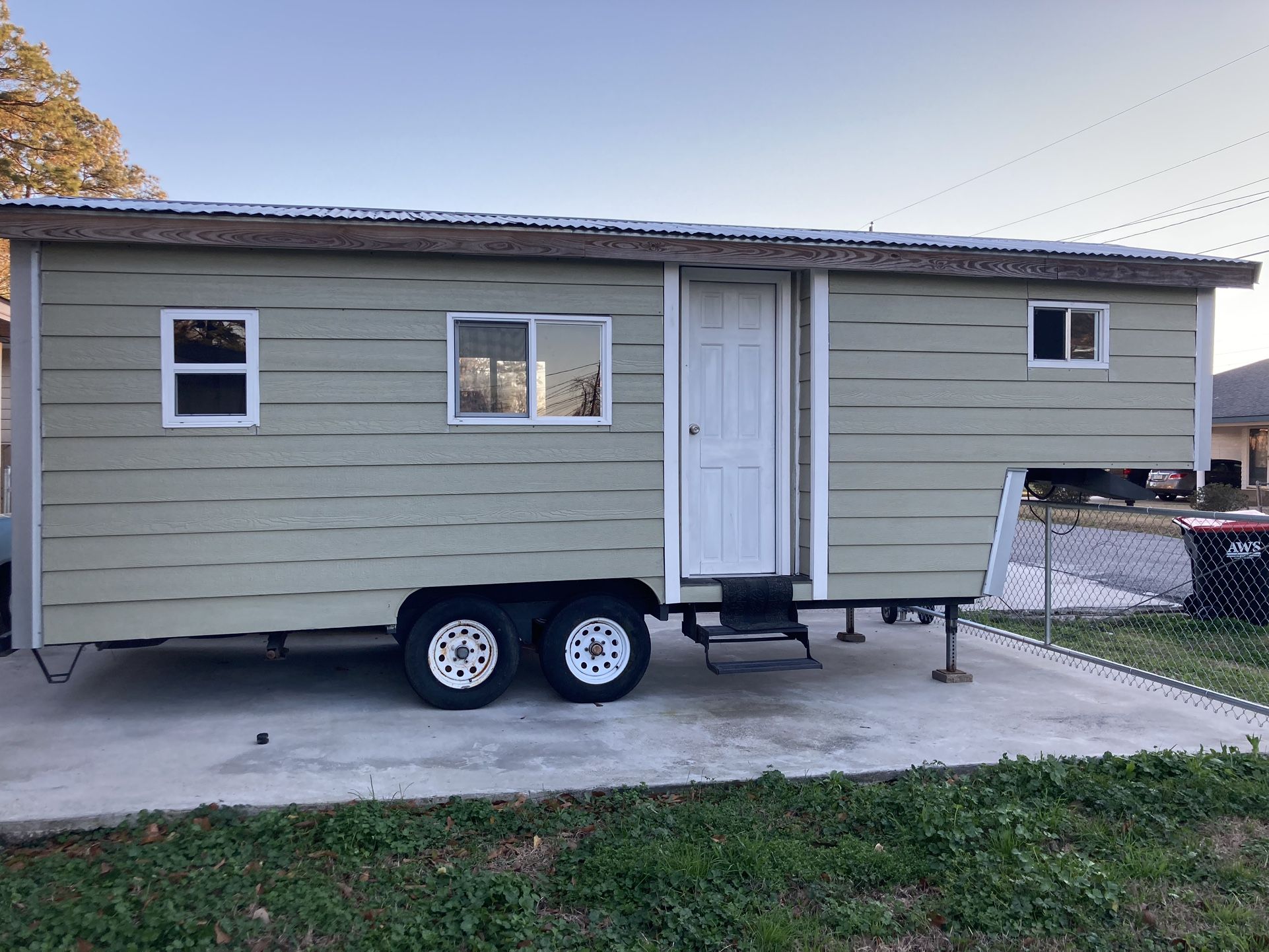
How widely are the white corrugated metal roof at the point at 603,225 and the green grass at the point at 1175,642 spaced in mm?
3046

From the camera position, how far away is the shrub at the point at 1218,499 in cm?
2161

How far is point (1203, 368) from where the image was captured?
6.85 meters

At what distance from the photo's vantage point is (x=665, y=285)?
619 centimetres

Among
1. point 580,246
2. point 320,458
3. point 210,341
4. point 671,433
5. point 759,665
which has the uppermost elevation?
point 580,246

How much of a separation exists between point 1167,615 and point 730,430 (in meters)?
5.73

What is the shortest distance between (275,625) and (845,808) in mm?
3521

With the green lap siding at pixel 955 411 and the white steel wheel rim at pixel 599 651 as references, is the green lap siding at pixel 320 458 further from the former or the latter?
the green lap siding at pixel 955 411

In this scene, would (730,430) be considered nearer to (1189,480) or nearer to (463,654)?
(463,654)

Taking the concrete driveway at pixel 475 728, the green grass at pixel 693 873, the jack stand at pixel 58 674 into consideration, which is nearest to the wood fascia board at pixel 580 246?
the jack stand at pixel 58 674

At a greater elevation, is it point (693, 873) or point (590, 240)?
point (590, 240)

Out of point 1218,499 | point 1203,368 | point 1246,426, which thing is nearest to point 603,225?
point 1203,368

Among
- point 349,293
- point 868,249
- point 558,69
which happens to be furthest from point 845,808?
point 558,69

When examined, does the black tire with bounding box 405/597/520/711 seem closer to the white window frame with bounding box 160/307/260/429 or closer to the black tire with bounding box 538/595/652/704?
the black tire with bounding box 538/595/652/704

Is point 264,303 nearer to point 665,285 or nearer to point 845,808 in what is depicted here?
point 665,285
